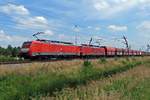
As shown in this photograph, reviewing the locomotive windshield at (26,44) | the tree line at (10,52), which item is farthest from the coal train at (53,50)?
the tree line at (10,52)

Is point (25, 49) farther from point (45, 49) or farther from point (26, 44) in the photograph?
point (45, 49)

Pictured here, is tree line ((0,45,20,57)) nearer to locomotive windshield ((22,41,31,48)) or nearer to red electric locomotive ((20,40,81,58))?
red electric locomotive ((20,40,81,58))

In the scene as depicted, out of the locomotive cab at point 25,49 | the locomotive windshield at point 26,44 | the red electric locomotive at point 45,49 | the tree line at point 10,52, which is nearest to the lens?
the locomotive cab at point 25,49

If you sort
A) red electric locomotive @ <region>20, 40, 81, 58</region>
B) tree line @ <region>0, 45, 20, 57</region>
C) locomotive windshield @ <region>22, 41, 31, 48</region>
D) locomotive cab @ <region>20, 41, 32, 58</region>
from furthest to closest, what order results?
tree line @ <region>0, 45, 20, 57</region>
locomotive windshield @ <region>22, 41, 31, 48</region>
red electric locomotive @ <region>20, 40, 81, 58</region>
locomotive cab @ <region>20, 41, 32, 58</region>

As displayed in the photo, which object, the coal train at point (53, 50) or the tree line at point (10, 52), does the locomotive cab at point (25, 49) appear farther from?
the tree line at point (10, 52)

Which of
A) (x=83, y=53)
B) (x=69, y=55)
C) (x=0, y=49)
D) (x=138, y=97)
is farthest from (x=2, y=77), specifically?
(x=0, y=49)

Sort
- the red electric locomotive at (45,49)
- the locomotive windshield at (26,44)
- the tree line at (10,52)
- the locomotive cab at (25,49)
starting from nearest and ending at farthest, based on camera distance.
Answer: the locomotive cab at (25,49) → the red electric locomotive at (45,49) → the locomotive windshield at (26,44) → the tree line at (10,52)

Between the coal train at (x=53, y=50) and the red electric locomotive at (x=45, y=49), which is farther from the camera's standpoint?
the coal train at (x=53, y=50)

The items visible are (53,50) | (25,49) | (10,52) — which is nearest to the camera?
(25,49)

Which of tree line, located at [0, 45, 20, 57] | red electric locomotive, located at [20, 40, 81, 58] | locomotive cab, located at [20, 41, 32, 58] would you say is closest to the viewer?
locomotive cab, located at [20, 41, 32, 58]

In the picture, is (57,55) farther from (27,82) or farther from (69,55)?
(27,82)

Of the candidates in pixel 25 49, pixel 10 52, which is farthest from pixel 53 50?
pixel 10 52

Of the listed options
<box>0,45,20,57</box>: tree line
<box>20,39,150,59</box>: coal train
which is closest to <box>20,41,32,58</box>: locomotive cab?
<box>20,39,150,59</box>: coal train

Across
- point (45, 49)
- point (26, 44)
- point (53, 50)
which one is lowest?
point (53, 50)
